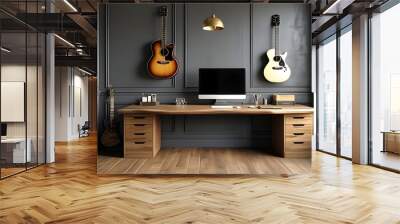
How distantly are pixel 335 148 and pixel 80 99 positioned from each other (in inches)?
406

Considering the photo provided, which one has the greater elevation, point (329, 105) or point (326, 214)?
point (329, 105)

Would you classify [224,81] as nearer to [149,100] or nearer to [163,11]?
[149,100]

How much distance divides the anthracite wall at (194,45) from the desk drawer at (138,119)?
2.42ft

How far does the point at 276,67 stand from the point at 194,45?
54.4 inches

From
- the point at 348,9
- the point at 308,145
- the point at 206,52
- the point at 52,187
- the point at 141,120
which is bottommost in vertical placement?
the point at 52,187

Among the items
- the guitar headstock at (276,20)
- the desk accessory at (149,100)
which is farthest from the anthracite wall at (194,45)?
the desk accessory at (149,100)

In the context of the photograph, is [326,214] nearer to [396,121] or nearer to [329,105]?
[396,121]

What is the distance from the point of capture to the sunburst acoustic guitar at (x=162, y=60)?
571 cm

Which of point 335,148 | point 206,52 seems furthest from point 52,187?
point 335,148

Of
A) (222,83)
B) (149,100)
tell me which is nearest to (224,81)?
(222,83)

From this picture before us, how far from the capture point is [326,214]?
3.20m

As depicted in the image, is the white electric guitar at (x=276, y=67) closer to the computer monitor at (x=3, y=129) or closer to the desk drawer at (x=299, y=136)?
the desk drawer at (x=299, y=136)

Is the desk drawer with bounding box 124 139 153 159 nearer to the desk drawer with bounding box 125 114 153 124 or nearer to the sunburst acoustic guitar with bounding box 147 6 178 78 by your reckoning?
the desk drawer with bounding box 125 114 153 124

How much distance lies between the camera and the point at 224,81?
5.57m
